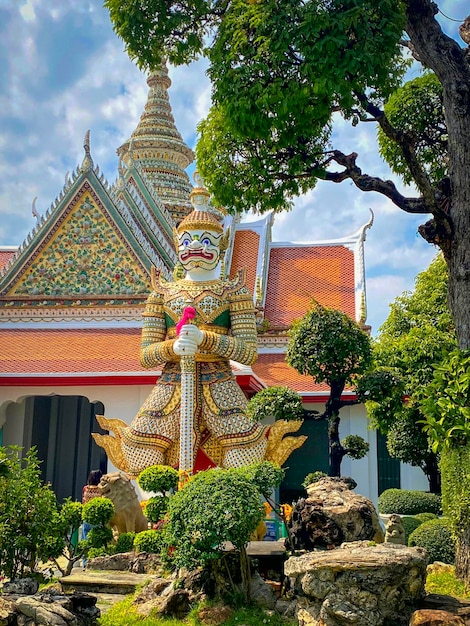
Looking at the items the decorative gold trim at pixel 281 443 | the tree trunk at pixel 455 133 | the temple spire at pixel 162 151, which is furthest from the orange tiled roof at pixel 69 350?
the temple spire at pixel 162 151

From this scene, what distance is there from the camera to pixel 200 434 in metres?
8.07

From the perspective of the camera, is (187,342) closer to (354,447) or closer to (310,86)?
(354,447)

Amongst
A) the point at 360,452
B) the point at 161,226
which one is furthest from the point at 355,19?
the point at 161,226

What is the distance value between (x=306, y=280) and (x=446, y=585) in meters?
8.78

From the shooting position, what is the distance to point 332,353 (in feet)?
24.1

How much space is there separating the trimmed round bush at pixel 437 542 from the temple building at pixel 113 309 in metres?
3.43

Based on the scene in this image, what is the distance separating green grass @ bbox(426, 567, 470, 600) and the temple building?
443 cm

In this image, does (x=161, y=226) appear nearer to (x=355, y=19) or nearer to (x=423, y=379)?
(x=423, y=379)

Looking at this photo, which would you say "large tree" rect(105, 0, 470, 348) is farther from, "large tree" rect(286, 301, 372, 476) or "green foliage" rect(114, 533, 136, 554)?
"green foliage" rect(114, 533, 136, 554)

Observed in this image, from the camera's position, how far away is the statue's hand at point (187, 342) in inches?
289

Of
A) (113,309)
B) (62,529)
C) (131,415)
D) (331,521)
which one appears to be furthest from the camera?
(113,309)

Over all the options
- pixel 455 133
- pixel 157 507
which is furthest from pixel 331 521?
pixel 455 133

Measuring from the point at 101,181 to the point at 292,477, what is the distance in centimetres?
553

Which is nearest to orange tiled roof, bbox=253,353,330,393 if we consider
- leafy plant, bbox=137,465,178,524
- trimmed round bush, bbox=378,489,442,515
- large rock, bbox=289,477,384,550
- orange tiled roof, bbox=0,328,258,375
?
orange tiled roof, bbox=0,328,258,375
